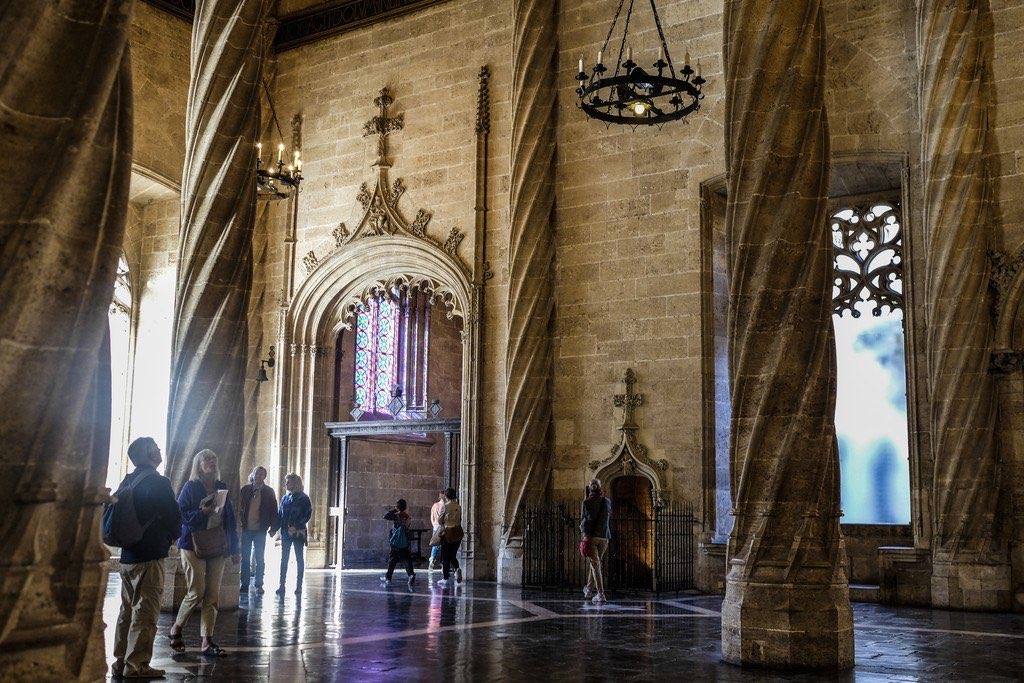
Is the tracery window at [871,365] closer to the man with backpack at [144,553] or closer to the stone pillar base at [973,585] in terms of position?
the stone pillar base at [973,585]

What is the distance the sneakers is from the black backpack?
2.55ft

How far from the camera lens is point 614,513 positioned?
14648 mm

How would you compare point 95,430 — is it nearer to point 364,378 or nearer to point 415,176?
point 415,176

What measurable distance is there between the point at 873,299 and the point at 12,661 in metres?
13.9

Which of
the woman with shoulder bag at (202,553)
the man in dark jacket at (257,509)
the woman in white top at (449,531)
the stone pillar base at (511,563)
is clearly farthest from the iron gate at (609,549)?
the woman with shoulder bag at (202,553)

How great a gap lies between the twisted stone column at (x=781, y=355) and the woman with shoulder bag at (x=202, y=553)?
3488 mm

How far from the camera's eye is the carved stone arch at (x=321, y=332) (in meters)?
17.1

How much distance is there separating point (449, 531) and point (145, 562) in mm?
7977

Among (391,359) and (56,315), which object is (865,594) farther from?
(56,315)

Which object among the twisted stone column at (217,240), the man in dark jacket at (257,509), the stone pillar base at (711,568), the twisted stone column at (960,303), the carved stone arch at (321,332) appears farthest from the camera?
the carved stone arch at (321,332)

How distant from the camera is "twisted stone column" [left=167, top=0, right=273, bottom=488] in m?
9.27

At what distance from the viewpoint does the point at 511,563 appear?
47.7ft

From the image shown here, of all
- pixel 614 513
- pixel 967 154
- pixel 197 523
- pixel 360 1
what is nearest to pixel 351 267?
pixel 360 1

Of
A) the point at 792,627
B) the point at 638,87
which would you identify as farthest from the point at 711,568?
the point at 792,627
